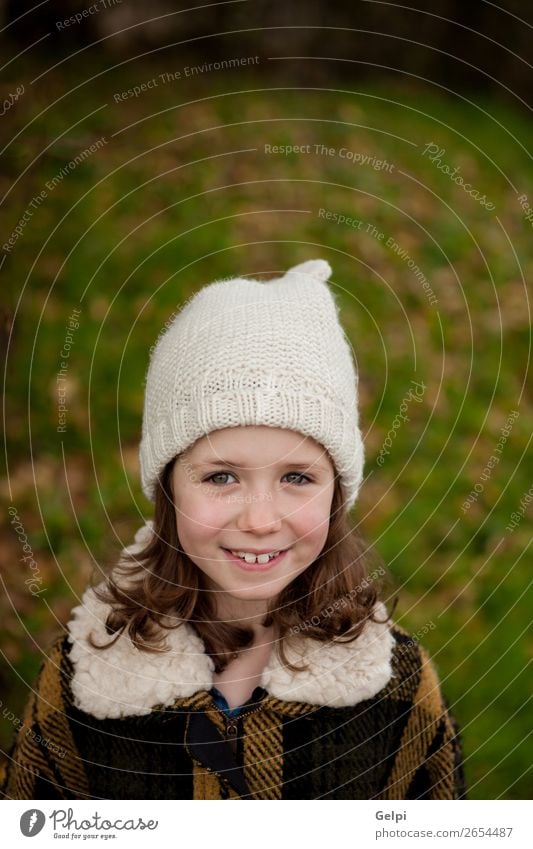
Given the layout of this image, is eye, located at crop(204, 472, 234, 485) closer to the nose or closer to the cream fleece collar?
the nose

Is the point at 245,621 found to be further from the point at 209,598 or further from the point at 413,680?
the point at 413,680

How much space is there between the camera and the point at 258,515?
1.06m

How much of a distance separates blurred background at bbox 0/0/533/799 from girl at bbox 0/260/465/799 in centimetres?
28

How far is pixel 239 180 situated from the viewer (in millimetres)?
3148

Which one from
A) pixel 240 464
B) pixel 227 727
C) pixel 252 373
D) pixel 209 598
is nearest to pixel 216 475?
pixel 240 464

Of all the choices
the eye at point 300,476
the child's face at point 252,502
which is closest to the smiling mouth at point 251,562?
the child's face at point 252,502

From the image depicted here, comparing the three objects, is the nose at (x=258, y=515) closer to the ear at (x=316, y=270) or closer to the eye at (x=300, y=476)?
the eye at (x=300, y=476)

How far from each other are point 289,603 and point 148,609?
0.72 ft

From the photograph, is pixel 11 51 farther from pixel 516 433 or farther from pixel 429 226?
pixel 516 433

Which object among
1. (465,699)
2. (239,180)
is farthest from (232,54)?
(465,699)

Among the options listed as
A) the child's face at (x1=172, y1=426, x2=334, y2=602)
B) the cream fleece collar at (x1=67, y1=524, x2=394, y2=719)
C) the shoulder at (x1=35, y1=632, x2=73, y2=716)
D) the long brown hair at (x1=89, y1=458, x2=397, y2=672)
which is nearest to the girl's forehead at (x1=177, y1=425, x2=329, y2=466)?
the child's face at (x1=172, y1=426, x2=334, y2=602)

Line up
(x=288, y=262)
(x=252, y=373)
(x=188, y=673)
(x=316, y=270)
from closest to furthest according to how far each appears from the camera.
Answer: (x=252, y=373) < (x=188, y=673) < (x=316, y=270) < (x=288, y=262)

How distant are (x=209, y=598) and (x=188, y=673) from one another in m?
0.12

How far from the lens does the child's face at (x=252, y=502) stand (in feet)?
3.52
